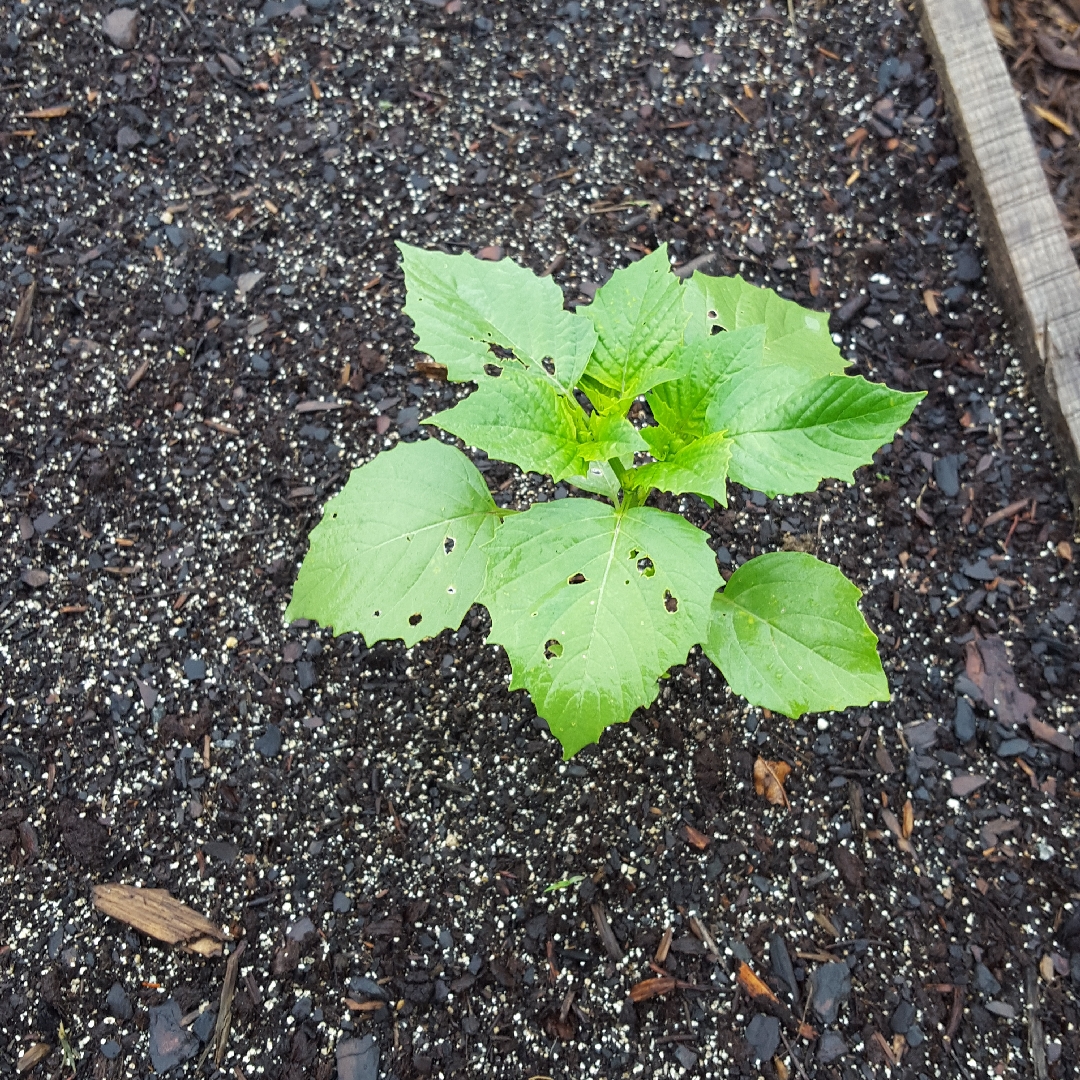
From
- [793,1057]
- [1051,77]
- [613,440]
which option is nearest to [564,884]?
[793,1057]

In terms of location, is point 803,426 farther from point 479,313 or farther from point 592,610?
point 479,313

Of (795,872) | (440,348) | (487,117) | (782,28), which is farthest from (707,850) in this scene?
(782,28)

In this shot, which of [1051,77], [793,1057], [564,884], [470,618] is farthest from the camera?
[1051,77]

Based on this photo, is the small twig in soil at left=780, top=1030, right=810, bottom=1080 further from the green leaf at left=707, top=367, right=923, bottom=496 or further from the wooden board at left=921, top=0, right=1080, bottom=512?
the wooden board at left=921, top=0, right=1080, bottom=512

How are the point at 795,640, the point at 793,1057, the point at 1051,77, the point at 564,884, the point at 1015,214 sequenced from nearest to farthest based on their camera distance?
the point at 795,640 < the point at 793,1057 < the point at 564,884 < the point at 1015,214 < the point at 1051,77

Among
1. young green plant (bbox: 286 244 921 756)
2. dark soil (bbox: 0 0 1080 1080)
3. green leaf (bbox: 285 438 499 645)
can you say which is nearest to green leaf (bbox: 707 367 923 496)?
young green plant (bbox: 286 244 921 756)

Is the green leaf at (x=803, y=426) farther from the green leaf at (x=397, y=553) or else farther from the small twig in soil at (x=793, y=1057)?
the small twig in soil at (x=793, y=1057)
